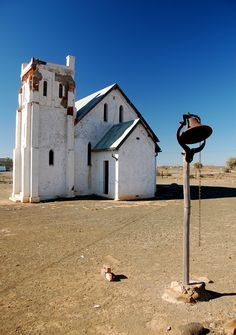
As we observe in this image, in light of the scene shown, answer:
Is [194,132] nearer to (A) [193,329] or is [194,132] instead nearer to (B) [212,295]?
(B) [212,295]

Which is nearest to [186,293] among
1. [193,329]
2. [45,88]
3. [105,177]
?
[193,329]

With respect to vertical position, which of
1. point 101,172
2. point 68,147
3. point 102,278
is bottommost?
point 102,278

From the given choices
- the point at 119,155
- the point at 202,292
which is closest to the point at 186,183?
→ the point at 202,292

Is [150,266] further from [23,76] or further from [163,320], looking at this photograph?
[23,76]

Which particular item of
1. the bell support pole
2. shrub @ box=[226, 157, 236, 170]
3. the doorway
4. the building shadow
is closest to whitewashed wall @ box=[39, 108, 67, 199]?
the doorway

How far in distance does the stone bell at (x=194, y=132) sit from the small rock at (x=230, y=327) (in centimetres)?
296

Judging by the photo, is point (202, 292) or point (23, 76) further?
point (23, 76)

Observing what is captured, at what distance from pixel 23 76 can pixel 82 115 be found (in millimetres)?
5173

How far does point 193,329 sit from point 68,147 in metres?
18.3

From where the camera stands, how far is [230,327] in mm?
4070

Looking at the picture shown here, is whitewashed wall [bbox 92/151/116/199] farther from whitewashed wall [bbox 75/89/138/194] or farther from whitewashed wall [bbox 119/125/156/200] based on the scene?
whitewashed wall [bbox 119/125/156/200]

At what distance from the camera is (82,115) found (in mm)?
22375

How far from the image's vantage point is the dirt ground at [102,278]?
4.49 m

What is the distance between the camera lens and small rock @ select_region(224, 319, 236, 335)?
4.01 metres
